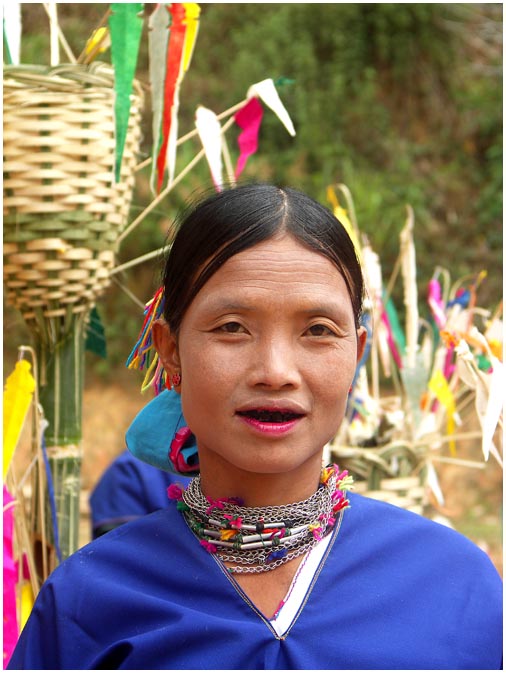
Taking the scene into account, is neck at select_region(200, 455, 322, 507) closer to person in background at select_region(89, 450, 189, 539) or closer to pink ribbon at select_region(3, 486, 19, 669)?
pink ribbon at select_region(3, 486, 19, 669)

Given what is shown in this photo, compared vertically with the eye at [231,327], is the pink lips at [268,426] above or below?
below

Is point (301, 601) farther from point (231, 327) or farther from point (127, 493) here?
point (127, 493)

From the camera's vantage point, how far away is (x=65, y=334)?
210cm

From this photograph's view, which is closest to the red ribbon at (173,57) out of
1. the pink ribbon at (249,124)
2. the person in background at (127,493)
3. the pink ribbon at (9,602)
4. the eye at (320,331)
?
the pink ribbon at (249,124)

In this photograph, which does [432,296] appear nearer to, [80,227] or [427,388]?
[427,388]

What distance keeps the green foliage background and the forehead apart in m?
5.49

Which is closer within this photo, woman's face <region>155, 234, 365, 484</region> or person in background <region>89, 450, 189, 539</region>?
woman's face <region>155, 234, 365, 484</region>

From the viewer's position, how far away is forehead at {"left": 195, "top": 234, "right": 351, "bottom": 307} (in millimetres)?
1376

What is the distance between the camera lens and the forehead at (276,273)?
138 centimetres

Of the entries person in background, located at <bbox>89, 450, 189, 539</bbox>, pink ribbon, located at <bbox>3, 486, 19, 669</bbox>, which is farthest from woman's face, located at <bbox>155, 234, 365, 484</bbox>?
person in background, located at <bbox>89, 450, 189, 539</bbox>

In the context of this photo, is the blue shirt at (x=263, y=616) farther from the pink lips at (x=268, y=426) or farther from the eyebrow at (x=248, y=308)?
the eyebrow at (x=248, y=308)

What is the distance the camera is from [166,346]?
1.57m

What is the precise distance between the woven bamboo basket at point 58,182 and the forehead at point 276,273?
2.13ft

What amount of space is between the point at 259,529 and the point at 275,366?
0.93 feet
